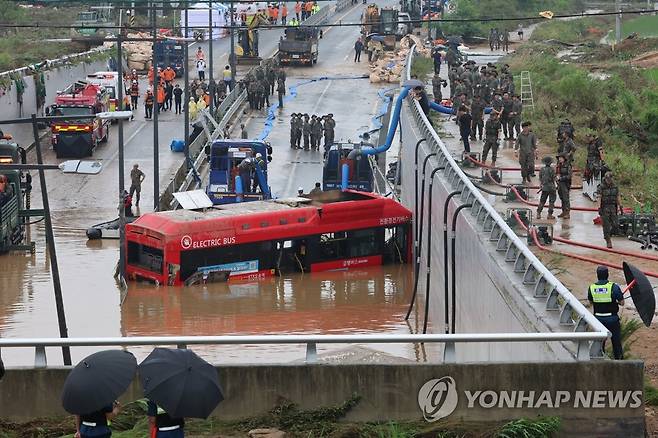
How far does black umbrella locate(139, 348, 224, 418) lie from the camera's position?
10281mm

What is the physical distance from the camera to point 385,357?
16734mm

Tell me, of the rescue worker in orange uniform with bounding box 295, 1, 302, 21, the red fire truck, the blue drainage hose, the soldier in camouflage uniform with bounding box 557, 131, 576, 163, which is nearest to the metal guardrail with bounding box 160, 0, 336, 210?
the blue drainage hose

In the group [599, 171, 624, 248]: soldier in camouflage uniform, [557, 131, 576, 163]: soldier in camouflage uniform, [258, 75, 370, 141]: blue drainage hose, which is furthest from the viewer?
[258, 75, 370, 141]: blue drainage hose

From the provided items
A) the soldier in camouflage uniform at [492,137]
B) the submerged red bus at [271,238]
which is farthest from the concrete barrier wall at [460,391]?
the submerged red bus at [271,238]

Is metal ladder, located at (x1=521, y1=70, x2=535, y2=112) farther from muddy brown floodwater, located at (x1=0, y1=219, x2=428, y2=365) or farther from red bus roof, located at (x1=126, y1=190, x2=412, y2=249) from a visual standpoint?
muddy brown floodwater, located at (x1=0, y1=219, x2=428, y2=365)

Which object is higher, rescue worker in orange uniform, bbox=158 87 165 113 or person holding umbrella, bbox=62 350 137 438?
person holding umbrella, bbox=62 350 137 438

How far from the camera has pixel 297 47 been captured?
3061 inches

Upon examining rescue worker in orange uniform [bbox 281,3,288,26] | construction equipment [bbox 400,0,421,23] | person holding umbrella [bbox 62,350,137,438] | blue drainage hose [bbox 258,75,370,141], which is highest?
person holding umbrella [bbox 62,350,137,438]

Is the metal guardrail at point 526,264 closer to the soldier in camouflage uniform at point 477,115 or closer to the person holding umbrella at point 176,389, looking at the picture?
the soldier in camouflage uniform at point 477,115

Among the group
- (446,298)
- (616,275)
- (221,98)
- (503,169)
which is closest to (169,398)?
(616,275)

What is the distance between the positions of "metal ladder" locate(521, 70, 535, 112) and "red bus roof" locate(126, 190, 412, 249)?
9.86m

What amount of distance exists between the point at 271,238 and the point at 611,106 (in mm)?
14993

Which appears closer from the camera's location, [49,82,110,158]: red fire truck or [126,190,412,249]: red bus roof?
Answer: [126,190,412,249]: red bus roof

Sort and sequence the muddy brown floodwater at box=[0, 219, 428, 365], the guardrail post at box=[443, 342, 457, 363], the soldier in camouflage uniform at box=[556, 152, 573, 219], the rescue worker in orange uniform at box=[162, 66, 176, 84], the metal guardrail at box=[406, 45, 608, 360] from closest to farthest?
the guardrail post at box=[443, 342, 457, 363] → the metal guardrail at box=[406, 45, 608, 360] → the soldier in camouflage uniform at box=[556, 152, 573, 219] → the muddy brown floodwater at box=[0, 219, 428, 365] → the rescue worker in orange uniform at box=[162, 66, 176, 84]
